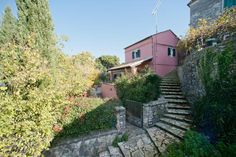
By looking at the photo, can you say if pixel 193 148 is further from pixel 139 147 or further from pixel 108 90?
pixel 108 90

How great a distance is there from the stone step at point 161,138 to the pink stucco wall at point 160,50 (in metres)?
8.81

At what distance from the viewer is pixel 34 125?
12.5 ft

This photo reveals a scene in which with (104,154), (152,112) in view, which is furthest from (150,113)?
(104,154)

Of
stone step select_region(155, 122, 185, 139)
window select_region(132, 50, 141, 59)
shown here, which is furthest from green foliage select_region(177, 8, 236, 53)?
window select_region(132, 50, 141, 59)

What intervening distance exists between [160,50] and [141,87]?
8415 millimetres

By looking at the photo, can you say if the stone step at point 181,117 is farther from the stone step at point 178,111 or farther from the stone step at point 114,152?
the stone step at point 114,152

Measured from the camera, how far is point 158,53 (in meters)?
14.1

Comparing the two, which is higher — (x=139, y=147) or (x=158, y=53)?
(x=158, y=53)

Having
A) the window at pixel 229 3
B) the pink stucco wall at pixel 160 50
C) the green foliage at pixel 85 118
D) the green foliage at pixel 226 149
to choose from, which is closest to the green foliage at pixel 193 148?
the green foliage at pixel 226 149

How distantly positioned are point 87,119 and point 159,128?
3703 mm

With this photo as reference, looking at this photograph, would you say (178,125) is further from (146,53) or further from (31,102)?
(146,53)

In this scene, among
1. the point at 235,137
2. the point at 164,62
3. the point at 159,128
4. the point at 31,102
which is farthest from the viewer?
the point at 164,62

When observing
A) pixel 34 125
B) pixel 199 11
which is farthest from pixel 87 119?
pixel 199 11

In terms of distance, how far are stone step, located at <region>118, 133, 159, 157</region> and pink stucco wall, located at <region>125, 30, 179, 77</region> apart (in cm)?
942
